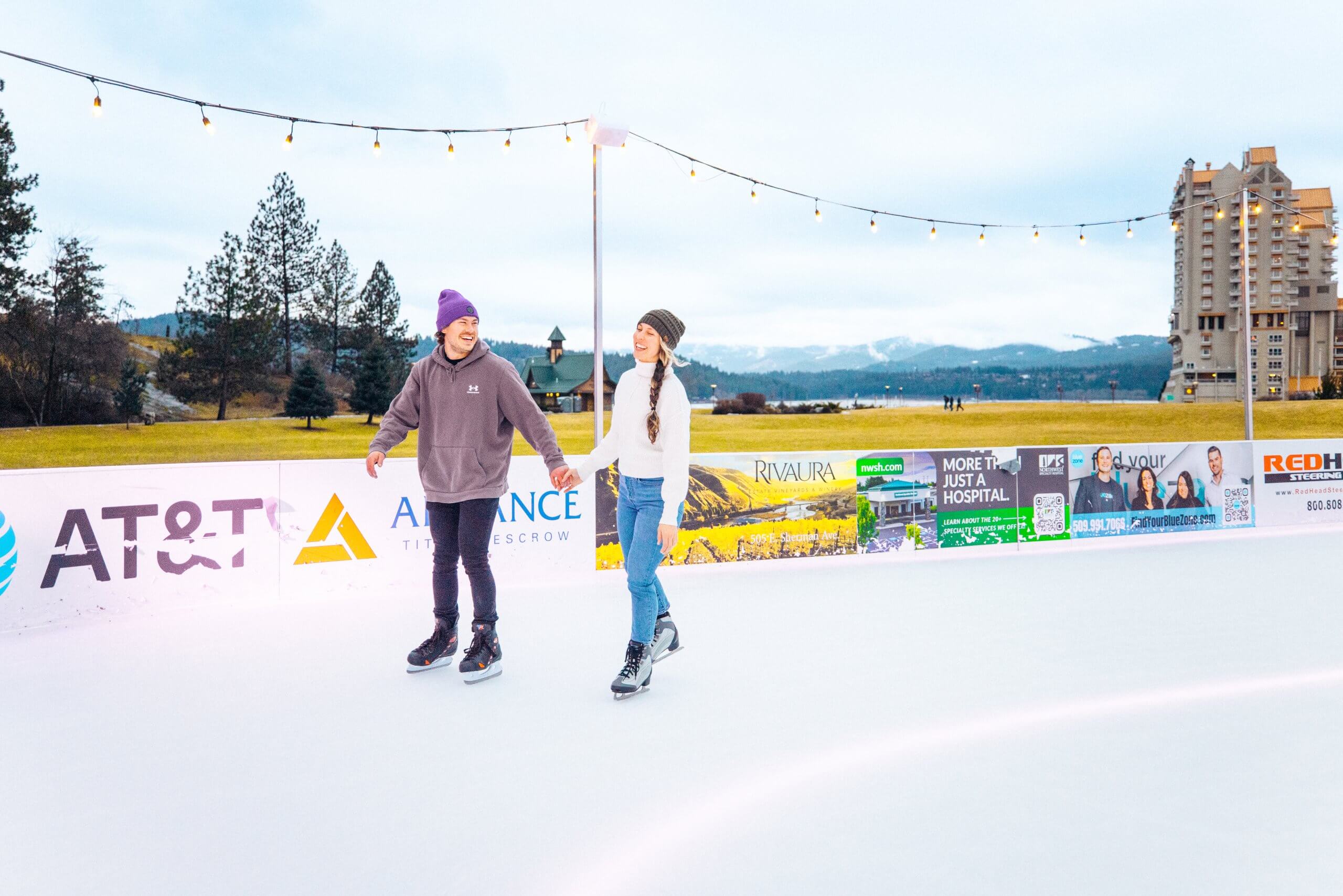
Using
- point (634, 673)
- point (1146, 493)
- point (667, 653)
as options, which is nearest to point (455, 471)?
point (634, 673)

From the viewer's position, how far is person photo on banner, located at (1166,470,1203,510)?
7.15 m

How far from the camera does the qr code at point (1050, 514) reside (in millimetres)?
6707

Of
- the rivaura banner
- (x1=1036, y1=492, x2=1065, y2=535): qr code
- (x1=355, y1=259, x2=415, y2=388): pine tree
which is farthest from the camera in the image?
(x1=355, y1=259, x2=415, y2=388): pine tree

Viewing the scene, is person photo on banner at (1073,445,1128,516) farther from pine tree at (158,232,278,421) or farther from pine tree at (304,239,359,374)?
pine tree at (158,232,278,421)

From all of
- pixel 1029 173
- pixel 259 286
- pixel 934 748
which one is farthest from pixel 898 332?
pixel 934 748

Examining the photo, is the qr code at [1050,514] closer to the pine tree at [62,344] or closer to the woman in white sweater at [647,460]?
the woman in white sweater at [647,460]

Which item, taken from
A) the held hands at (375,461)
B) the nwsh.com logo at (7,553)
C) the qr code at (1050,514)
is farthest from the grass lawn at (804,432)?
the held hands at (375,461)

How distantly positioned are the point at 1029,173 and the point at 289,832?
56.7ft

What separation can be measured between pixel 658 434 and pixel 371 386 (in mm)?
21252

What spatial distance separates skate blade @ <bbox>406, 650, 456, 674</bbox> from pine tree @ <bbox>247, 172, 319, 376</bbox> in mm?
20918

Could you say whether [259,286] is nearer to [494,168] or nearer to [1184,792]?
[494,168]

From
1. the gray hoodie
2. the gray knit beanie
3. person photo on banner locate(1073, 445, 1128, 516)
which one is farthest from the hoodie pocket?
person photo on banner locate(1073, 445, 1128, 516)

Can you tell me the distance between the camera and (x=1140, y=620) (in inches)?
155

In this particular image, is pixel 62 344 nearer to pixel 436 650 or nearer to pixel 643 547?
pixel 436 650
